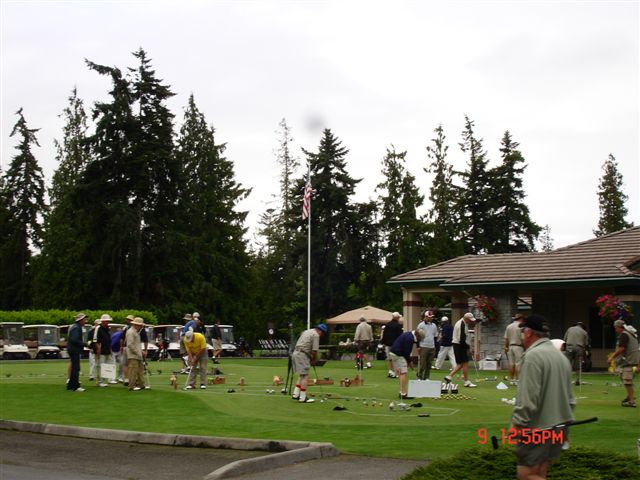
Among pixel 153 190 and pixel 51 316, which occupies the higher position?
pixel 153 190

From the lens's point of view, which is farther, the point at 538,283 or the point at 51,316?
the point at 51,316

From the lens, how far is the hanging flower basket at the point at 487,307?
3606cm

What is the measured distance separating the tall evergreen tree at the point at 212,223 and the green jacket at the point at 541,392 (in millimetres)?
60231

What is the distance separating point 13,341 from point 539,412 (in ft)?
152

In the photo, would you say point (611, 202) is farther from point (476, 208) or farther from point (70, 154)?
point (70, 154)

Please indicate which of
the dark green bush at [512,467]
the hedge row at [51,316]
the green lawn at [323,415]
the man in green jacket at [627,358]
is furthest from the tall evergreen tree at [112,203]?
the dark green bush at [512,467]

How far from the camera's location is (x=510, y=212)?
69812 millimetres

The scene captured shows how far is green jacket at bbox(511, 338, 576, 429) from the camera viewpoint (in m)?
7.33

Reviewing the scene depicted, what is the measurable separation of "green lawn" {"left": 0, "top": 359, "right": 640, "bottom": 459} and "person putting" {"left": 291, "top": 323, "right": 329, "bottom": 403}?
1.49 ft

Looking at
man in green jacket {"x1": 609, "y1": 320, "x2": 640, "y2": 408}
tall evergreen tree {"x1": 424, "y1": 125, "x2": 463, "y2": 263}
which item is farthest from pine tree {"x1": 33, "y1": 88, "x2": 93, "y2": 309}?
man in green jacket {"x1": 609, "y1": 320, "x2": 640, "y2": 408}

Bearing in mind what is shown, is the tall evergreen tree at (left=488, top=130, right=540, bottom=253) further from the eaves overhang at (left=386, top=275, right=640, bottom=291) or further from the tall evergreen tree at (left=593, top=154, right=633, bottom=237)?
the eaves overhang at (left=386, top=275, right=640, bottom=291)

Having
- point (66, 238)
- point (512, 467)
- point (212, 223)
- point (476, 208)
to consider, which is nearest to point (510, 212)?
point (476, 208)

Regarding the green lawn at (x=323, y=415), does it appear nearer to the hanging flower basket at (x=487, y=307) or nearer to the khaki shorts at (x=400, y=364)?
the khaki shorts at (x=400, y=364)

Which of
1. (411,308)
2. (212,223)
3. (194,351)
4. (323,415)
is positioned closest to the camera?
(323,415)
